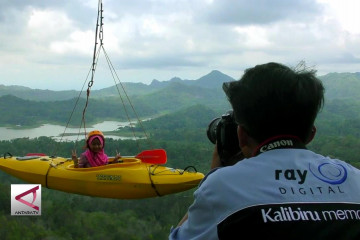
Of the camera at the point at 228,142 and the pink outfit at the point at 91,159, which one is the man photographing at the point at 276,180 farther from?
the pink outfit at the point at 91,159

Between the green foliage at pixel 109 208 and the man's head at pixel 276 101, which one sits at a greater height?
the man's head at pixel 276 101

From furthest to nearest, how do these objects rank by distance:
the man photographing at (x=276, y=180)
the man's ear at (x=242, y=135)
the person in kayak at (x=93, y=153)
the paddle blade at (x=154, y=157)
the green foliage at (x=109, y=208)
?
the green foliage at (x=109, y=208) < the paddle blade at (x=154, y=157) < the person in kayak at (x=93, y=153) < the man's ear at (x=242, y=135) < the man photographing at (x=276, y=180)

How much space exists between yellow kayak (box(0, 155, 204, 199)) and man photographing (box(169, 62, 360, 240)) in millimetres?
3829

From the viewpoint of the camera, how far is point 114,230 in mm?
23156

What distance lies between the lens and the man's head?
0.78m

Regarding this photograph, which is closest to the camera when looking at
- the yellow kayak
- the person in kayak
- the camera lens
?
the camera lens

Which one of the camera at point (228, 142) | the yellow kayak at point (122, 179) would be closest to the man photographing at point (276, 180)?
the camera at point (228, 142)

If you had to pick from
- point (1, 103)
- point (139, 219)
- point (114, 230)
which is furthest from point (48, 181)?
point (1, 103)

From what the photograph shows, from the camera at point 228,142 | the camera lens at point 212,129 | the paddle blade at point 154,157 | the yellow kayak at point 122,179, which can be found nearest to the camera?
the camera at point 228,142

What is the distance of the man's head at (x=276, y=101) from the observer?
0.78 meters

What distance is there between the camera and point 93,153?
521cm

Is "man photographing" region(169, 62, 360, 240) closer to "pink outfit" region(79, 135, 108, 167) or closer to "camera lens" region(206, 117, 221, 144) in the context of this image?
"camera lens" region(206, 117, 221, 144)

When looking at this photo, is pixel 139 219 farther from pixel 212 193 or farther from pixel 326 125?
pixel 326 125

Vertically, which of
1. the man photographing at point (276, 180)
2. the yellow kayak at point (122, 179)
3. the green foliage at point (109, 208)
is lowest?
the green foliage at point (109, 208)
